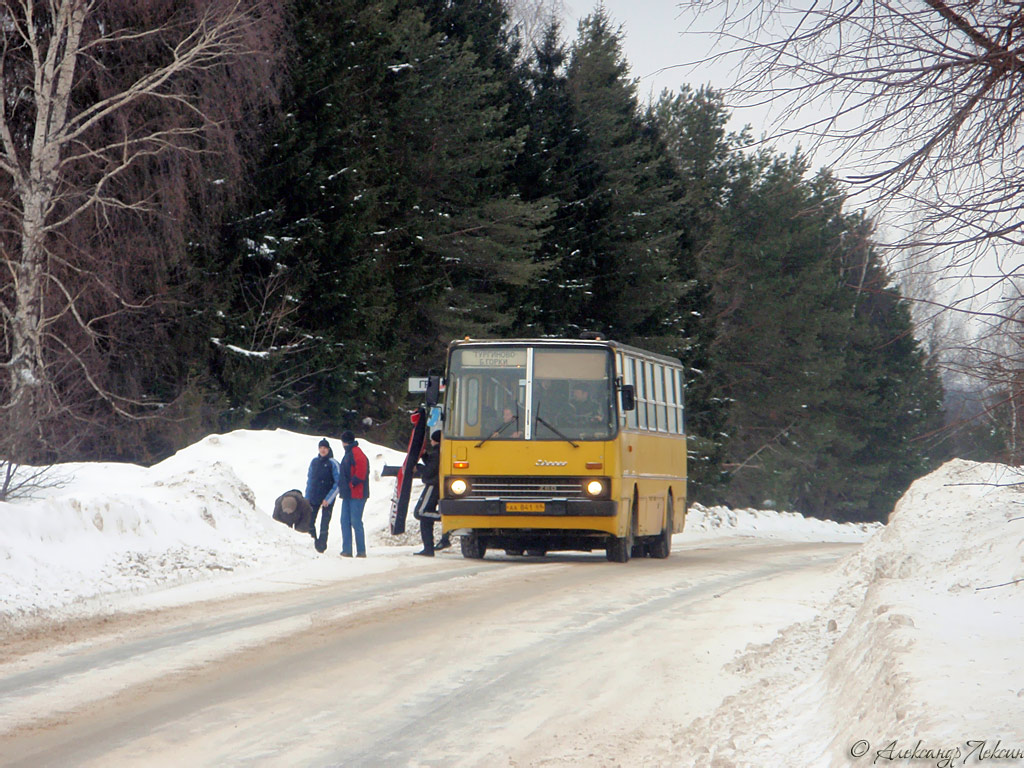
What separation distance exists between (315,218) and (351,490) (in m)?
12.4

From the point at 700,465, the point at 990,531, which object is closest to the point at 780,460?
the point at 700,465

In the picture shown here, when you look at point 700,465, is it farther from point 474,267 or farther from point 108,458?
point 108,458

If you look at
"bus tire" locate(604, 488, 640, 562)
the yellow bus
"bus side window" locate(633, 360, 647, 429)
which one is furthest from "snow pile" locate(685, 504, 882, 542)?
the yellow bus

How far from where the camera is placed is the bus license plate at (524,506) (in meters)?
18.6

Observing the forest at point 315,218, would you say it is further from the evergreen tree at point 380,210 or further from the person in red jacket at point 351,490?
the person in red jacket at point 351,490

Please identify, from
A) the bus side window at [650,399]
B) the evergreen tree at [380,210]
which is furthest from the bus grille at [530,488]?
the evergreen tree at [380,210]

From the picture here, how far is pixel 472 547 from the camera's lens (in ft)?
65.7

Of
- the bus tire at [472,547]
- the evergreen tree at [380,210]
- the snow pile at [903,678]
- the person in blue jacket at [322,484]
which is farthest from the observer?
the evergreen tree at [380,210]

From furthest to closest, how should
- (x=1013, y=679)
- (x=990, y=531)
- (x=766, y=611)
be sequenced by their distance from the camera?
(x=766, y=611), (x=990, y=531), (x=1013, y=679)

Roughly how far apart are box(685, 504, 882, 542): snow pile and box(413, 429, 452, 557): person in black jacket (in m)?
15.2

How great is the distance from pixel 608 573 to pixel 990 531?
5936 millimetres

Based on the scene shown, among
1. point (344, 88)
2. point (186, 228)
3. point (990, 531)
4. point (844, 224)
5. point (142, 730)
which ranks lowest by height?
point (142, 730)

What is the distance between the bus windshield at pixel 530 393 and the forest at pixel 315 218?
4561 millimetres

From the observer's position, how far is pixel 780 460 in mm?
62750
